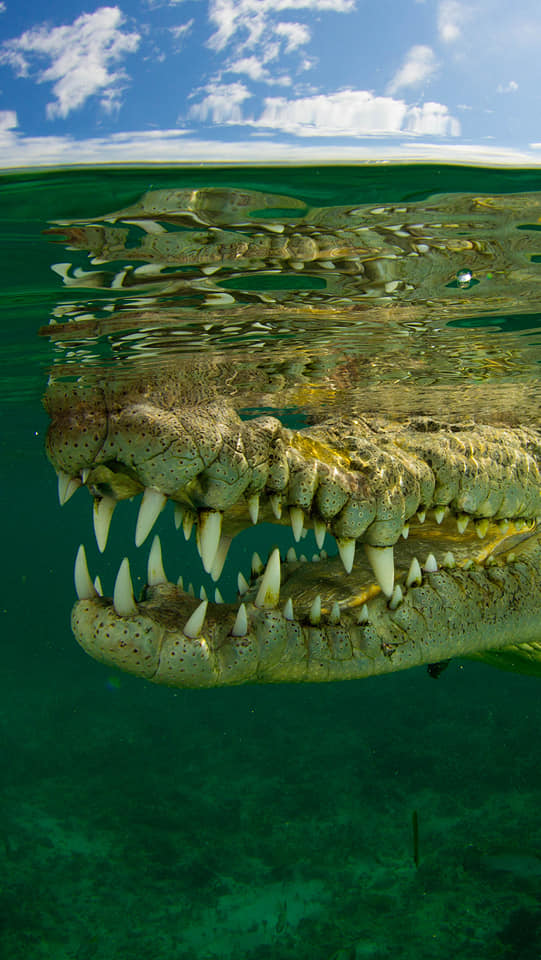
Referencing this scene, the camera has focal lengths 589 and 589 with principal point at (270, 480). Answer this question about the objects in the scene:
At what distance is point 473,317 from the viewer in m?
6.64

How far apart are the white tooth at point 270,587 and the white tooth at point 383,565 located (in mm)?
579

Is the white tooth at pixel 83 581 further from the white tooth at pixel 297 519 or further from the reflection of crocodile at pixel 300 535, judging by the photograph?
the white tooth at pixel 297 519

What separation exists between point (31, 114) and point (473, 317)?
16.7ft

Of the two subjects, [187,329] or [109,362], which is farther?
[109,362]

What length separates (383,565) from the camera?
3305 millimetres

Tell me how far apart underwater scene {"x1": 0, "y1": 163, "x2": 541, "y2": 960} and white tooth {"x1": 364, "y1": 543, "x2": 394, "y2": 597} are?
0.04 feet

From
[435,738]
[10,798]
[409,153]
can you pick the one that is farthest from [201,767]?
[409,153]

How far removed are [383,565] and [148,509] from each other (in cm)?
134

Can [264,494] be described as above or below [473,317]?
below

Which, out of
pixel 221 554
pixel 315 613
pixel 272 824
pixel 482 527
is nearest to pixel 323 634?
pixel 315 613

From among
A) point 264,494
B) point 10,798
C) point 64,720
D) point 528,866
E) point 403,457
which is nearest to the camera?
point 264,494

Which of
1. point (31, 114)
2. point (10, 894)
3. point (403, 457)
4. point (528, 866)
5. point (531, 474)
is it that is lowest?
point (10, 894)

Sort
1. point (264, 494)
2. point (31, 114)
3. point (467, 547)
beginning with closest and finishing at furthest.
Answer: point (31, 114) < point (264, 494) < point (467, 547)

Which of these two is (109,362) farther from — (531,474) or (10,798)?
Result: (10,798)
